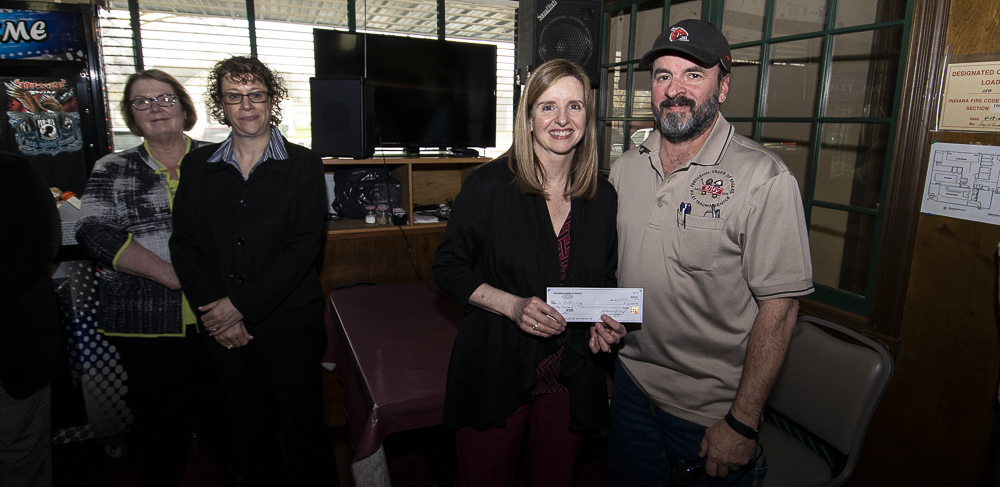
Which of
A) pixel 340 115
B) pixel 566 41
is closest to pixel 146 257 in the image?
pixel 340 115

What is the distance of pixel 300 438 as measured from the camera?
1745 millimetres

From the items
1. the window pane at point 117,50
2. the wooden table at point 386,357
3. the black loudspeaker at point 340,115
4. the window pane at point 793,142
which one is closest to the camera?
the wooden table at point 386,357

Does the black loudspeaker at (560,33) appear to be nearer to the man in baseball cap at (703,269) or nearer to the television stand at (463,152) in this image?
the television stand at (463,152)

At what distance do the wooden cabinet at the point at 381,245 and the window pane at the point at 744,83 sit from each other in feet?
4.86

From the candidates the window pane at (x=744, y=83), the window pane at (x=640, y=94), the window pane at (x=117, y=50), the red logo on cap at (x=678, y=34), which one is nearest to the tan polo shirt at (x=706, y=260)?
the red logo on cap at (x=678, y=34)

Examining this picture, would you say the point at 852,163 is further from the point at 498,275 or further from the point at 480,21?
the point at 480,21

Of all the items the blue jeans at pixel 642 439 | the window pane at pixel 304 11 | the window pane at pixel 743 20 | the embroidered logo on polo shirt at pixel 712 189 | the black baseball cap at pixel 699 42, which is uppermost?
the window pane at pixel 304 11

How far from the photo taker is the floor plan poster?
4.75 feet

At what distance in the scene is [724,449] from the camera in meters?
1.13

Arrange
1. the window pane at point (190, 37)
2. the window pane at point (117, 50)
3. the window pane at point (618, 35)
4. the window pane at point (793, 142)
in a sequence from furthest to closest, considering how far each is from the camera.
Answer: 1. the window pane at point (190, 37)
2. the window pane at point (117, 50)
3. the window pane at point (618, 35)
4. the window pane at point (793, 142)

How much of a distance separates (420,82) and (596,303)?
2.38 meters

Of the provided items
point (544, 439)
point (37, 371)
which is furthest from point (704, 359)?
point (37, 371)

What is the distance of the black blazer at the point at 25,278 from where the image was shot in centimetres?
153

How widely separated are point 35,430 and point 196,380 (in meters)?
0.48
